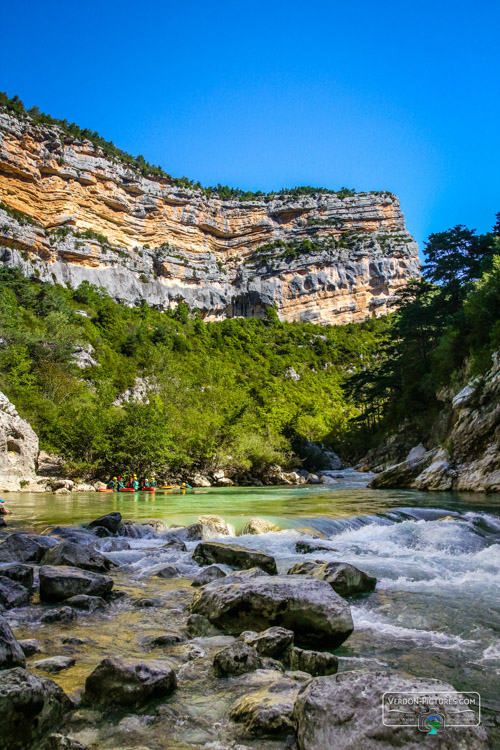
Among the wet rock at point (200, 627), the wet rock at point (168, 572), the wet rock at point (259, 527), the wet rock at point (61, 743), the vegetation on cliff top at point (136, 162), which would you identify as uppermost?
the vegetation on cliff top at point (136, 162)

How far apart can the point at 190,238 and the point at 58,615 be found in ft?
366

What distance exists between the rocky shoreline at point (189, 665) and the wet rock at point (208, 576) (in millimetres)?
21

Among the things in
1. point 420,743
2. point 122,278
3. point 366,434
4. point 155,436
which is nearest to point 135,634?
point 420,743

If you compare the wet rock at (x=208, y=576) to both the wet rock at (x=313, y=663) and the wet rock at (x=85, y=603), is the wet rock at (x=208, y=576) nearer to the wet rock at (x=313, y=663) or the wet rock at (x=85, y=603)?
the wet rock at (x=85, y=603)

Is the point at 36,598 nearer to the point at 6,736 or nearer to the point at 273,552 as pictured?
the point at 6,736

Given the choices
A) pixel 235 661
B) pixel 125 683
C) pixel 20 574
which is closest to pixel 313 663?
pixel 235 661

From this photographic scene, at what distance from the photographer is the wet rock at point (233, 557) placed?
269 inches

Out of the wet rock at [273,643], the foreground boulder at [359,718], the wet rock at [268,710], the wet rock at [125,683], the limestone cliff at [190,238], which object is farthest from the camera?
the limestone cliff at [190,238]

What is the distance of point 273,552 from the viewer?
28.4ft

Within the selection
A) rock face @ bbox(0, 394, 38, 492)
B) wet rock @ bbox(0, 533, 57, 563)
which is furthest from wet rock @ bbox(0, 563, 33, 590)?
rock face @ bbox(0, 394, 38, 492)

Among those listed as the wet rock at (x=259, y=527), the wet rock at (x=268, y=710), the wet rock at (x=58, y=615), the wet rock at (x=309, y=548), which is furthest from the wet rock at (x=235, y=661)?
the wet rock at (x=259, y=527)

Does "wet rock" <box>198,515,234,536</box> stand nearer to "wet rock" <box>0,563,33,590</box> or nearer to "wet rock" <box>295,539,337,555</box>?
"wet rock" <box>295,539,337,555</box>

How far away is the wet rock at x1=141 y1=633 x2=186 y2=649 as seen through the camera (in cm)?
411

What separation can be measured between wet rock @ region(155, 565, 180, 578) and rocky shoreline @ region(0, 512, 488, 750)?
3 cm
